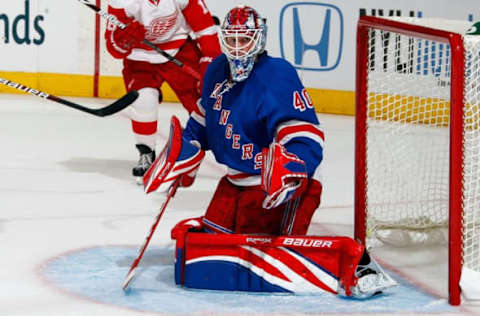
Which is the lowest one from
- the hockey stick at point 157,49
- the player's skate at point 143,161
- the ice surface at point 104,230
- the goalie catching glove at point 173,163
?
the ice surface at point 104,230

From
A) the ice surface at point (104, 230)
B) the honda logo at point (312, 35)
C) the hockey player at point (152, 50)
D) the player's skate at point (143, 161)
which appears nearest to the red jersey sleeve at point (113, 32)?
the hockey player at point (152, 50)

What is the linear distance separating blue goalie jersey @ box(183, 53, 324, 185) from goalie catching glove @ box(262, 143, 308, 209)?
8 centimetres

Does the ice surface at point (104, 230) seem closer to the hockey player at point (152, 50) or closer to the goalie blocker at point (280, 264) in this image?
the goalie blocker at point (280, 264)

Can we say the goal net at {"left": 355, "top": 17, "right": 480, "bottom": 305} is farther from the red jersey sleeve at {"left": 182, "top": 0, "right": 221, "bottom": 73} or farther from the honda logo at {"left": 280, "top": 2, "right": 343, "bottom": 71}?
the honda logo at {"left": 280, "top": 2, "right": 343, "bottom": 71}

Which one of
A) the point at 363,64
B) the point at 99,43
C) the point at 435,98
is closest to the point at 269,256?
the point at 363,64

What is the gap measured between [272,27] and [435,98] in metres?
2.60

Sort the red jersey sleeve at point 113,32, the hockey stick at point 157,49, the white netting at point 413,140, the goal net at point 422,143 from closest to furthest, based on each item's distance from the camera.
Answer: the goal net at point 422,143 → the white netting at point 413,140 → the hockey stick at point 157,49 → the red jersey sleeve at point 113,32

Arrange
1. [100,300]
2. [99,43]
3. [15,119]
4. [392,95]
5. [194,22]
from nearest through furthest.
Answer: [100,300]
[392,95]
[194,22]
[15,119]
[99,43]

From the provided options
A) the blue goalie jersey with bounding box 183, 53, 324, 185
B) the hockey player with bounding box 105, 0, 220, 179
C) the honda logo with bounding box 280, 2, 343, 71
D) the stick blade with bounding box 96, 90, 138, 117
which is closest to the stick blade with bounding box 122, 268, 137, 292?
the blue goalie jersey with bounding box 183, 53, 324, 185

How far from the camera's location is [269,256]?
2625 mm

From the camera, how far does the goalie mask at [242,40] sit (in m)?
2.65

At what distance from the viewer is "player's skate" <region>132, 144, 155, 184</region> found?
14.1 feet

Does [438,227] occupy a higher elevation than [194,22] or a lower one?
lower

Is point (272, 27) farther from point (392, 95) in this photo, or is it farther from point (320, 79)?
point (392, 95)
